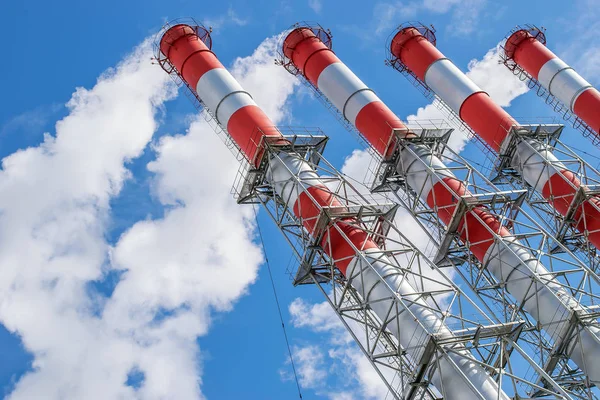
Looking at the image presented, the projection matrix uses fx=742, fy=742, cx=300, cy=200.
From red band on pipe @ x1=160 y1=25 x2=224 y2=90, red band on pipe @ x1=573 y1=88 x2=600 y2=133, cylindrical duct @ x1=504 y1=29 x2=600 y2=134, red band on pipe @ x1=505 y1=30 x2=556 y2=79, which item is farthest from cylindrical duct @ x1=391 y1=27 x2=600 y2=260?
red band on pipe @ x1=160 y1=25 x2=224 y2=90

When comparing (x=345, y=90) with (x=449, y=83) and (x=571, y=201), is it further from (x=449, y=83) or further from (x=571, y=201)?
(x=571, y=201)

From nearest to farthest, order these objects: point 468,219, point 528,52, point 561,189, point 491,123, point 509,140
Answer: point 468,219
point 561,189
point 509,140
point 491,123
point 528,52

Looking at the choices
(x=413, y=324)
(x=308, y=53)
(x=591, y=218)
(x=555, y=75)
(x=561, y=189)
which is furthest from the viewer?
(x=555, y=75)

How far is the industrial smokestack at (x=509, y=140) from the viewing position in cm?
2828

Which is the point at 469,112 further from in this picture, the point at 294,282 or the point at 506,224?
the point at 294,282

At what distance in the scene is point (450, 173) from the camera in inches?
1291

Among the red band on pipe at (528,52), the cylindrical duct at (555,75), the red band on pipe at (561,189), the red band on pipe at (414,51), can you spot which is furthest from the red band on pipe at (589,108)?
the red band on pipe at (414,51)

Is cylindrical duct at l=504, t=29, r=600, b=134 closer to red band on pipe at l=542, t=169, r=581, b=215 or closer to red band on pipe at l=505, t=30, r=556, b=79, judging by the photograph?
red band on pipe at l=505, t=30, r=556, b=79

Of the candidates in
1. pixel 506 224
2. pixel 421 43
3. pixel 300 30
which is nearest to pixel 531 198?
pixel 506 224

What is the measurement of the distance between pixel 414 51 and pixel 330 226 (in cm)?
1775

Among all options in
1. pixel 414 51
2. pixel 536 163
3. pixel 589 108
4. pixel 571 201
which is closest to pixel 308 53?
pixel 414 51

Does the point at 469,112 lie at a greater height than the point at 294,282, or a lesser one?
greater

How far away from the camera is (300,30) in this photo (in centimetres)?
4097

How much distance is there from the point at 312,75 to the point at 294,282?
14210 mm
